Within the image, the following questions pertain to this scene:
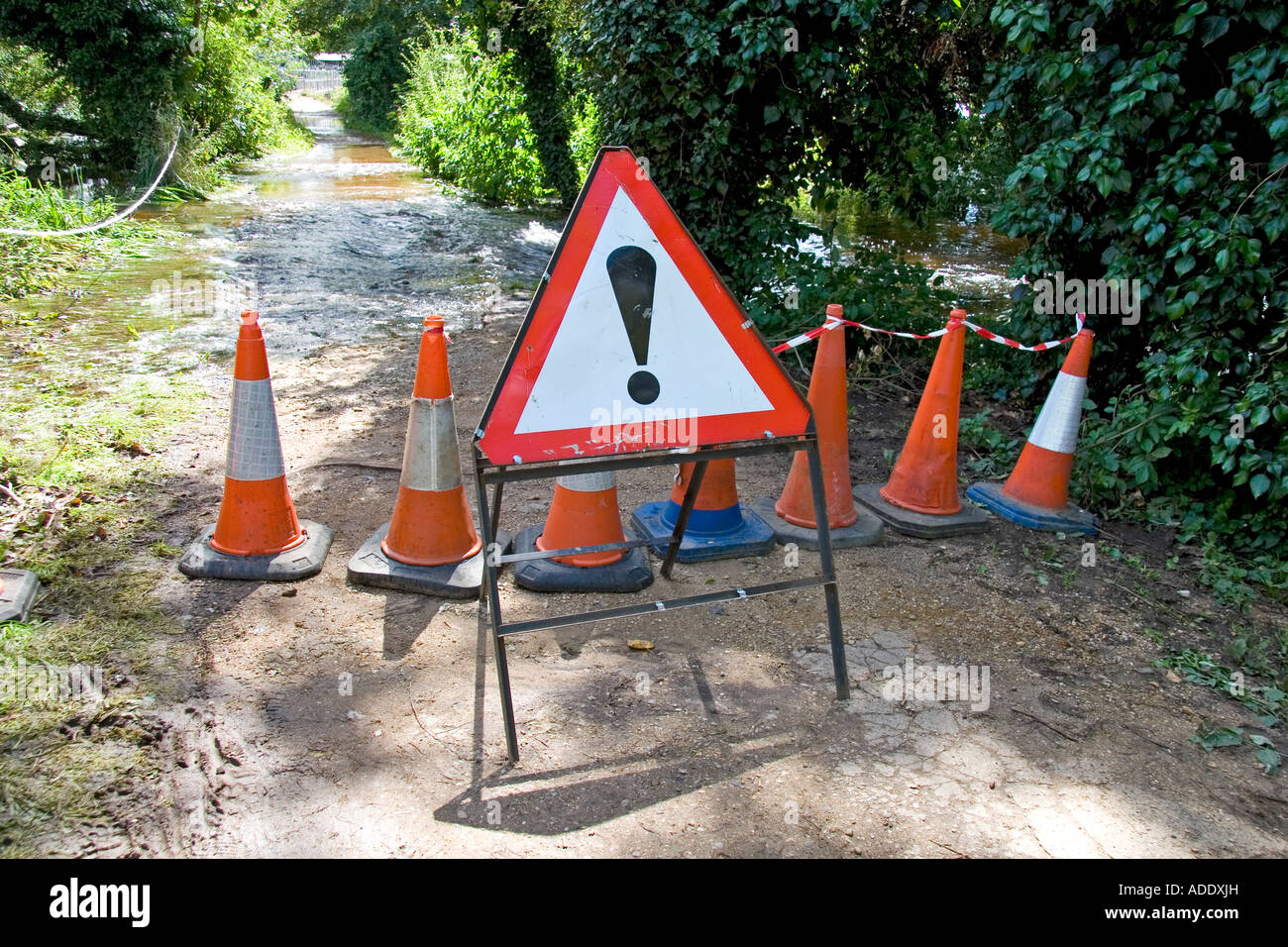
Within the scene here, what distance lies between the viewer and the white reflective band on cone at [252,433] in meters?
3.75

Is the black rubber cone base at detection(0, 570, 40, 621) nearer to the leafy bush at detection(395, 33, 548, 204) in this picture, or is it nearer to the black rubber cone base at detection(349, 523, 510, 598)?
the black rubber cone base at detection(349, 523, 510, 598)

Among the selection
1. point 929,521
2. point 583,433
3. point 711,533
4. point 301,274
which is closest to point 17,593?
point 583,433

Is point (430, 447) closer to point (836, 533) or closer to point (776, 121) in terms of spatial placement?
point (836, 533)

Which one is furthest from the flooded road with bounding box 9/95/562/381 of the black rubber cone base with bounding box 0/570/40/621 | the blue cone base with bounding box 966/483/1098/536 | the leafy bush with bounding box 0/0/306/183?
the blue cone base with bounding box 966/483/1098/536

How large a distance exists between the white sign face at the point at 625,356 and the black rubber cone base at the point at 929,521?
1.74 metres

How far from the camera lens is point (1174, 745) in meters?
2.94

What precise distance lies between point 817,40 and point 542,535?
13.3 feet

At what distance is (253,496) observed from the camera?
3791 millimetres

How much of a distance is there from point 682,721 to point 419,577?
1318mm

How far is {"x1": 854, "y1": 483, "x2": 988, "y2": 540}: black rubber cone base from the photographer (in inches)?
170

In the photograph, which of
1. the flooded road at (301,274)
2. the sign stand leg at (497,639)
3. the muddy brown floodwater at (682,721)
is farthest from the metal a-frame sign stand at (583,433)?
the flooded road at (301,274)

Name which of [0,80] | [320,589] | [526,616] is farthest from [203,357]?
[0,80]

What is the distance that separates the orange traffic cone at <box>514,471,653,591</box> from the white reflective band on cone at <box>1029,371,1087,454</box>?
7.08 ft
